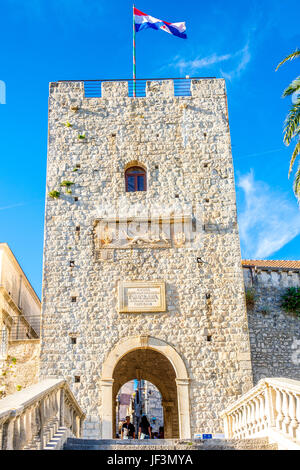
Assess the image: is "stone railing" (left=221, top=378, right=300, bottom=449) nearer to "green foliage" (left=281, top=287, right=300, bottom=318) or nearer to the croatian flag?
"green foliage" (left=281, top=287, right=300, bottom=318)

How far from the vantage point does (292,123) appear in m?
12.1

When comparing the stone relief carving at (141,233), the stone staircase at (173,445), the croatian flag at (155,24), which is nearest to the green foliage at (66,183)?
the stone relief carving at (141,233)

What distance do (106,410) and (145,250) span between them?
4431 mm

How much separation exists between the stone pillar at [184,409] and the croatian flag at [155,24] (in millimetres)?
11062

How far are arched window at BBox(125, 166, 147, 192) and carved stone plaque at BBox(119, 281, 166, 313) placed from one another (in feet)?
10.1

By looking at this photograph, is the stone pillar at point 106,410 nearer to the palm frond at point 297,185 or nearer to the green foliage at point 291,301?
the green foliage at point 291,301

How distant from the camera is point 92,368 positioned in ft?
43.7

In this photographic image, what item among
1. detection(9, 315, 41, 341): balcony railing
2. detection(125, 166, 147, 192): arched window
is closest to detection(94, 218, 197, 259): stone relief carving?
detection(125, 166, 147, 192): arched window

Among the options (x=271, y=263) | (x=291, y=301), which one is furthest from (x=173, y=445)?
(x=271, y=263)

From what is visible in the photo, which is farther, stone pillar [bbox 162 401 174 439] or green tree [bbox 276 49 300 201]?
stone pillar [bbox 162 401 174 439]

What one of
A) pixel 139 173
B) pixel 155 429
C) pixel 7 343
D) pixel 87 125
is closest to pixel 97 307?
pixel 7 343

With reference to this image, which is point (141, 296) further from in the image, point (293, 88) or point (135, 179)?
point (293, 88)

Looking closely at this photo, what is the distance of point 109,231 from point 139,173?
2239mm

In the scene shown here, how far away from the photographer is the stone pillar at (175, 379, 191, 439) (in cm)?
1276
